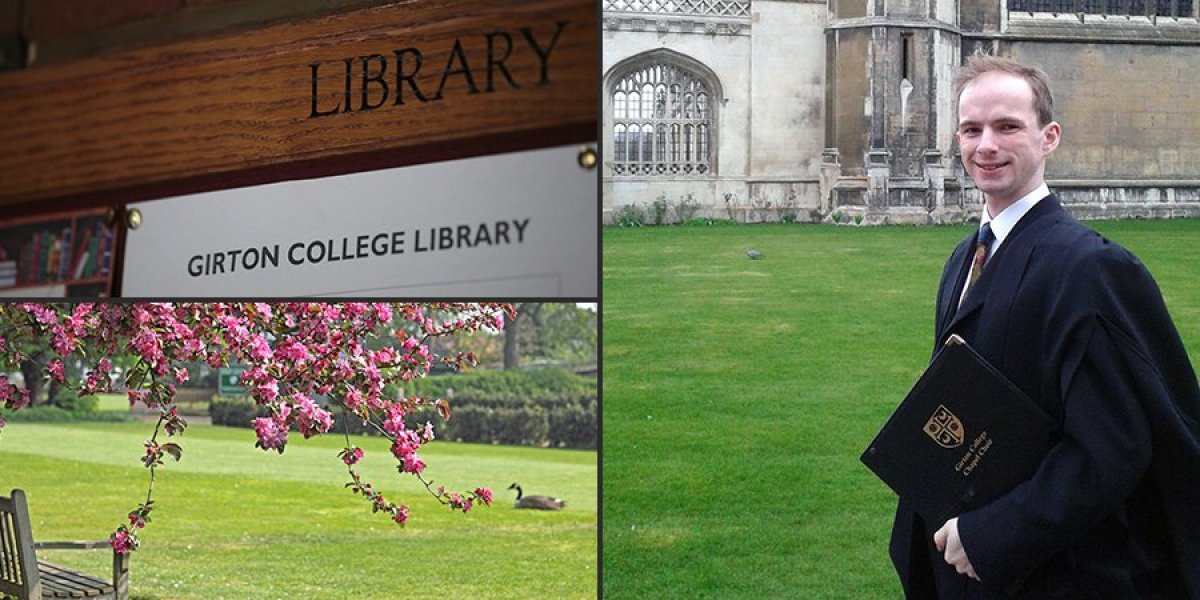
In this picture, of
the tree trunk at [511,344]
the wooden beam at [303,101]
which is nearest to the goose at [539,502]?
the tree trunk at [511,344]

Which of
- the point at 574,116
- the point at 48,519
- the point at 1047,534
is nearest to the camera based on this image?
the point at 1047,534

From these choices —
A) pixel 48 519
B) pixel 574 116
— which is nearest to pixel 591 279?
pixel 574 116

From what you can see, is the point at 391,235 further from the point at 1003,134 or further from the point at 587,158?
the point at 1003,134

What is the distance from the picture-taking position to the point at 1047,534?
49.0 inches

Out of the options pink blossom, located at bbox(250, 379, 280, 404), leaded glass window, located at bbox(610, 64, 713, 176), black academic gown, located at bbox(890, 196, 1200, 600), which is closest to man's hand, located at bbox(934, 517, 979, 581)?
black academic gown, located at bbox(890, 196, 1200, 600)

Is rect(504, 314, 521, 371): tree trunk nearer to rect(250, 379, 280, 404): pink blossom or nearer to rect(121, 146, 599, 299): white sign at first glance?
rect(250, 379, 280, 404): pink blossom

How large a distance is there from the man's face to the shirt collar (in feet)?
0.04

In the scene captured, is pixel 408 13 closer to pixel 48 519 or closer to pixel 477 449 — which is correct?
pixel 477 449

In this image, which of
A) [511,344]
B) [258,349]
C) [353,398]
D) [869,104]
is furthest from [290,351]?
[869,104]

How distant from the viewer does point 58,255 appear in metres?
1.87

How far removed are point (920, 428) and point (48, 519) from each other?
3.94 metres

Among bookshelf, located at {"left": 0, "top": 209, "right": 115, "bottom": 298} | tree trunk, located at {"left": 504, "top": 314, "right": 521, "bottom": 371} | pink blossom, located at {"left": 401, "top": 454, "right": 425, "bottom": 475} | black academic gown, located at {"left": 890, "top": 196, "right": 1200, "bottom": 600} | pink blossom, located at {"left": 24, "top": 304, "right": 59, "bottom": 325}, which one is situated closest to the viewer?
black academic gown, located at {"left": 890, "top": 196, "right": 1200, "bottom": 600}

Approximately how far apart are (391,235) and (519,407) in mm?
2269

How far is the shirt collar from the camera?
1.36 meters
